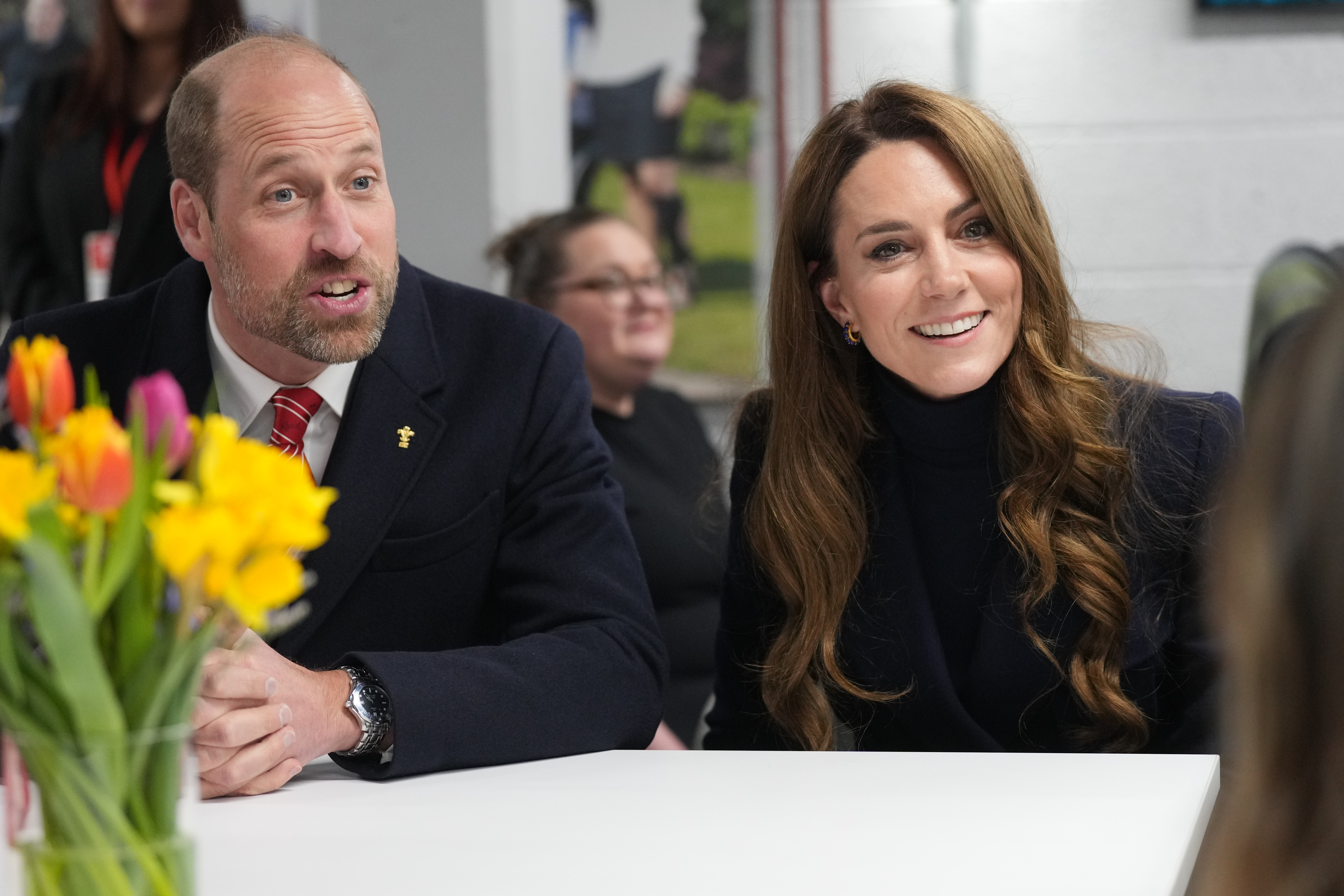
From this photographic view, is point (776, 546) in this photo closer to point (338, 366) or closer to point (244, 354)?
point (338, 366)

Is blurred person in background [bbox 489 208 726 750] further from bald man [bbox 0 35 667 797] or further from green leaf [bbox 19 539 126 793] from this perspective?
green leaf [bbox 19 539 126 793]

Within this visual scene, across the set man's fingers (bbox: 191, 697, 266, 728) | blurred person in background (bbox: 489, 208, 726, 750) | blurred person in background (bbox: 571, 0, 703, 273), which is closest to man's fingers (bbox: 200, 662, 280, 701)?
man's fingers (bbox: 191, 697, 266, 728)

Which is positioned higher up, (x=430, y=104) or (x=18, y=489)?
(x=430, y=104)

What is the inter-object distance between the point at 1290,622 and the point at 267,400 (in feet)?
4.86

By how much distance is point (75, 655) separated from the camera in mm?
803

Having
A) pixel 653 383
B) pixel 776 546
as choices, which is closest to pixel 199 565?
pixel 776 546

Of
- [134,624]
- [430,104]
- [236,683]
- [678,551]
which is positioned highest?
[430,104]

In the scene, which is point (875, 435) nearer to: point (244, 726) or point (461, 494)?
point (461, 494)

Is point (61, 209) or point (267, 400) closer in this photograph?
point (267, 400)

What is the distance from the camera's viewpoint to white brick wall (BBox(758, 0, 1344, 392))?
12.1ft

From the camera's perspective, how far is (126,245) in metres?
2.85

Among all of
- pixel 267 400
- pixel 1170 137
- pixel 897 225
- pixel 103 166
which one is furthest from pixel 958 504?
pixel 1170 137

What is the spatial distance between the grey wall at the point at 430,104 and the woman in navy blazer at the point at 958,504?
1.53m

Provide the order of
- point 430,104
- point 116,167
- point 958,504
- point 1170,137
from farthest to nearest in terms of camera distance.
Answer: point 1170,137, point 430,104, point 116,167, point 958,504
